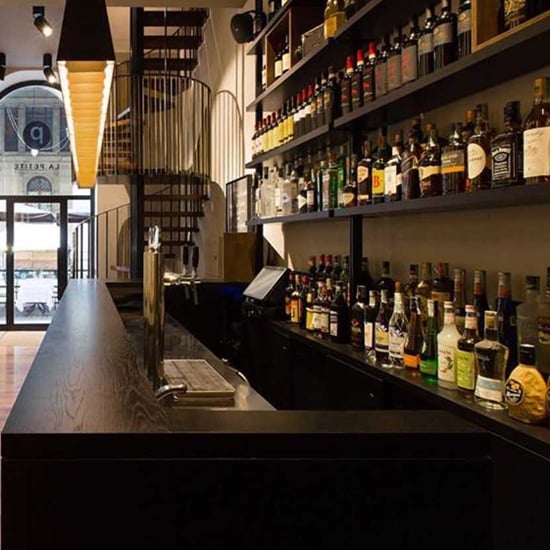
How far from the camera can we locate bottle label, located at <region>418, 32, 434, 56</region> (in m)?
2.12

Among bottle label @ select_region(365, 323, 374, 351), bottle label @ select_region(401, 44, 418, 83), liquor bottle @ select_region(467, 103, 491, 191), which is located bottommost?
bottle label @ select_region(365, 323, 374, 351)

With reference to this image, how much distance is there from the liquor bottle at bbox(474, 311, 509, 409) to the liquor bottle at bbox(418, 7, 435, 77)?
2.82 feet

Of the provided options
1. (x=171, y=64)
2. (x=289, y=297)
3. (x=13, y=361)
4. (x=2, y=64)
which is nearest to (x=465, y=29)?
(x=289, y=297)

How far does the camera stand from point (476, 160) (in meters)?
1.84

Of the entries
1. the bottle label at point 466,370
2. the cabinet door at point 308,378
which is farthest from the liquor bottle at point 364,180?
the bottle label at point 466,370

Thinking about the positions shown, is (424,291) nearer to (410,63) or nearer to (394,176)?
(394,176)

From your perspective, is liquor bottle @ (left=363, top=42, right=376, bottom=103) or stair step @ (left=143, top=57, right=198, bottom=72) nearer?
liquor bottle @ (left=363, top=42, right=376, bottom=103)

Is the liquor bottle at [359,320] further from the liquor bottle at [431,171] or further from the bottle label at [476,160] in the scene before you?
the bottle label at [476,160]

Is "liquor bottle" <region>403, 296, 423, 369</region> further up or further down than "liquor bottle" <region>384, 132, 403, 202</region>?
further down

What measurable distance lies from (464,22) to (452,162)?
395 millimetres

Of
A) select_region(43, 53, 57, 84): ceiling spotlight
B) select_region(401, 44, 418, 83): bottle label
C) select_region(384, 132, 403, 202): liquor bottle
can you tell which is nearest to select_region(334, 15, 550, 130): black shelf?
select_region(401, 44, 418, 83): bottle label

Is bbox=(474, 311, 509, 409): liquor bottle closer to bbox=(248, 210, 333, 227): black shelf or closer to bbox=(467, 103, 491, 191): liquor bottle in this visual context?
bbox=(467, 103, 491, 191): liquor bottle

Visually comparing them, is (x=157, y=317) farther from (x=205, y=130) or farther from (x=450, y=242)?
(x=205, y=130)

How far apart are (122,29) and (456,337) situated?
8765mm
